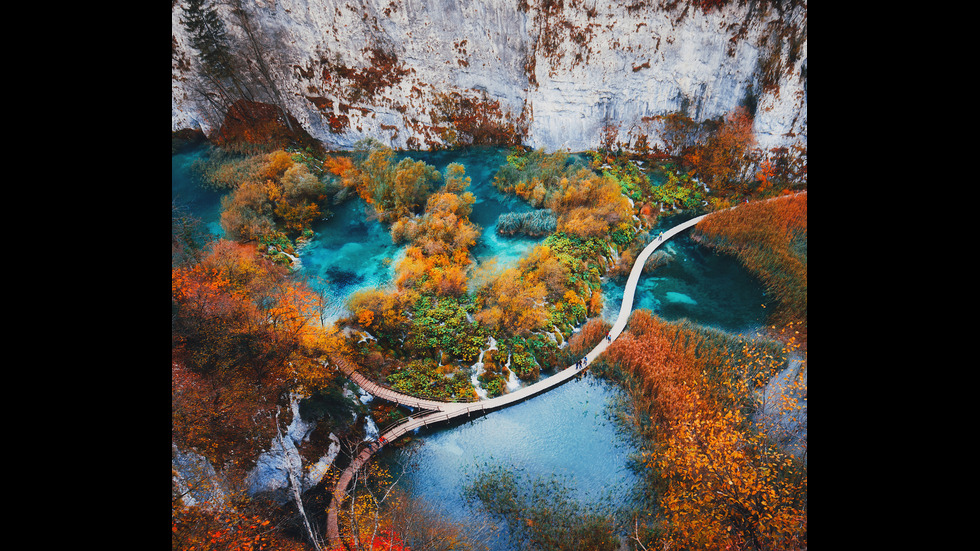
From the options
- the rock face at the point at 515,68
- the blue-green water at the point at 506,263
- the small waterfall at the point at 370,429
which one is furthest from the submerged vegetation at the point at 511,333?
the rock face at the point at 515,68

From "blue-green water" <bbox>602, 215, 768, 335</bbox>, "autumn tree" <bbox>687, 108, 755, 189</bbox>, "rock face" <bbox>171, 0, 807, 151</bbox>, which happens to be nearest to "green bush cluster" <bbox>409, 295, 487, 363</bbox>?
"blue-green water" <bbox>602, 215, 768, 335</bbox>

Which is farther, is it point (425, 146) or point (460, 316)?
point (425, 146)

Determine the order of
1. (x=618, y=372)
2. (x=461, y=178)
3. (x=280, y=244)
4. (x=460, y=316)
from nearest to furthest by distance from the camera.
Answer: (x=618, y=372) → (x=460, y=316) → (x=280, y=244) → (x=461, y=178)

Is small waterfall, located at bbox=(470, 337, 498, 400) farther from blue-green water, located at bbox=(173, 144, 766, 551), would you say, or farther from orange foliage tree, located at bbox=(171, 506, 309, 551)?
orange foliage tree, located at bbox=(171, 506, 309, 551)

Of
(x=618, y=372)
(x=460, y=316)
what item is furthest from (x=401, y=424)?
(x=618, y=372)
